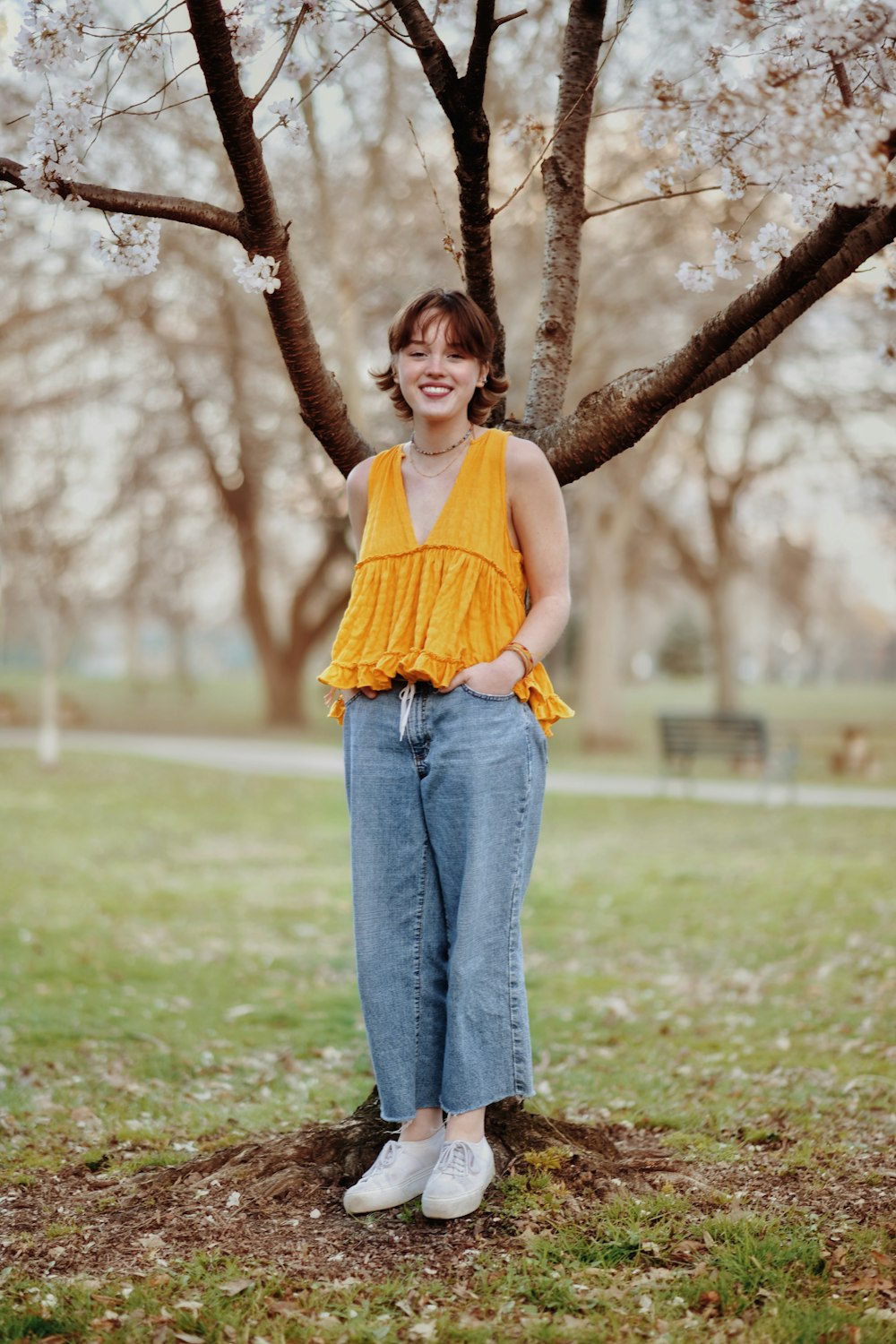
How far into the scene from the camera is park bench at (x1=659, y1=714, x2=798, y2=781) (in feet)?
44.6

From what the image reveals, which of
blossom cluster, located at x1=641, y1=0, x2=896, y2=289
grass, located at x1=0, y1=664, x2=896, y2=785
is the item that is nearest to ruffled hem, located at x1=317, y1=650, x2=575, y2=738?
blossom cluster, located at x1=641, y1=0, x2=896, y2=289

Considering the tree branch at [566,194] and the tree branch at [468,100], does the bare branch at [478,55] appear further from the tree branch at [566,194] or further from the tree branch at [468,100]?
the tree branch at [566,194]

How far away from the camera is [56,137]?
9.34 ft

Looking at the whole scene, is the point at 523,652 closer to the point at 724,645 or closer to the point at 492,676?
the point at 492,676

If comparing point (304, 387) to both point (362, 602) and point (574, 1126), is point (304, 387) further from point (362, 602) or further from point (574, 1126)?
point (574, 1126)

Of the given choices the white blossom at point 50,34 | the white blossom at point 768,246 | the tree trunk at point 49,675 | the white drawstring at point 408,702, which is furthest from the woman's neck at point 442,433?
the tree trunk at point 49,675

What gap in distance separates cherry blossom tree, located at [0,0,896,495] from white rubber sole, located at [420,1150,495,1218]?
1.73 meters

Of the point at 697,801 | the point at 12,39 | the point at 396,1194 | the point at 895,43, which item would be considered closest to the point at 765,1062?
the point at 396,1194

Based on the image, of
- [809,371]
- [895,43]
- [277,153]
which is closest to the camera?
[895,43]

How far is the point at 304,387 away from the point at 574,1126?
6.75 feet

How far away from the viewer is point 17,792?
13.1m

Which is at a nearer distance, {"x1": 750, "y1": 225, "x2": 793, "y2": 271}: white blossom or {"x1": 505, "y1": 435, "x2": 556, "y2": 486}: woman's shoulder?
{"x1": 505, "y1": 435, "x2": 556, "y2": 486}: woman's shoulder

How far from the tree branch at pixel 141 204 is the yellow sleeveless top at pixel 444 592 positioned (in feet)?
2.47

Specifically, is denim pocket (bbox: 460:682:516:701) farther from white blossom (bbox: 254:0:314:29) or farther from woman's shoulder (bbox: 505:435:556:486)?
white blossom (bbox: 254:0:314:29)
